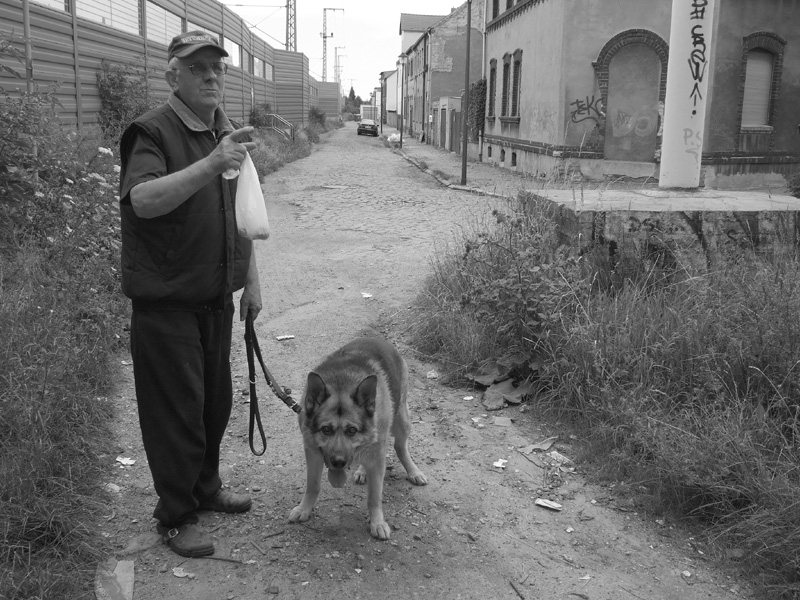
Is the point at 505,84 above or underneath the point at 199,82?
above

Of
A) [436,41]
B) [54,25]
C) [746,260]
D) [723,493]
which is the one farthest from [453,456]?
[436,41]

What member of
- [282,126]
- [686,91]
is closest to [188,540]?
[686,91]

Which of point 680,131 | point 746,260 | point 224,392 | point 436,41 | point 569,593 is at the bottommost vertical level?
point 569,593

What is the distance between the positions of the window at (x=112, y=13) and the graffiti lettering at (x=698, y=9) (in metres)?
9.59

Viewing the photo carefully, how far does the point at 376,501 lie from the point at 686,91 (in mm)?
6333

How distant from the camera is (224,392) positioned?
12.3 feet

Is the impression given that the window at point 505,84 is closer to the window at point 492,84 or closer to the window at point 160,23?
the window at point 492,84

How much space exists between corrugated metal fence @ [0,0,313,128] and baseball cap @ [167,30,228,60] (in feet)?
15.0

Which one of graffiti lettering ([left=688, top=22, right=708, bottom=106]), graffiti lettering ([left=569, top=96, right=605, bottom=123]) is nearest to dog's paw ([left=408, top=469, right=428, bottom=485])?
graffiti lettering ([left=688, top=22, right=708, bottom=106])

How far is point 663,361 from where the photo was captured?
4.74m

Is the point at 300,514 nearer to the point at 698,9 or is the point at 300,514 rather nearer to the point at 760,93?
the point at 698,9

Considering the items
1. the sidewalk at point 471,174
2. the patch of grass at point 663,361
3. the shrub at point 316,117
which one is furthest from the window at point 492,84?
the shrub at point 316,117

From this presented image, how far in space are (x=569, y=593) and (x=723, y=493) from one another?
1.06m

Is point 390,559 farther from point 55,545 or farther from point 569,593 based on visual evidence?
point 55,545
